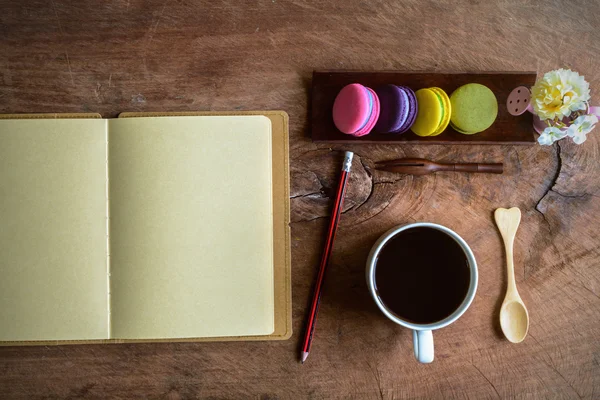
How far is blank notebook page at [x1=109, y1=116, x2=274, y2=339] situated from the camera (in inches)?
24.8

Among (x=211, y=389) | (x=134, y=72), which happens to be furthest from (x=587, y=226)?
(x=134, y=72)

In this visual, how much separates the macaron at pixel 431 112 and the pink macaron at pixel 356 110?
6 centimetres

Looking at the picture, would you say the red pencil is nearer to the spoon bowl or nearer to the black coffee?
the black coffee

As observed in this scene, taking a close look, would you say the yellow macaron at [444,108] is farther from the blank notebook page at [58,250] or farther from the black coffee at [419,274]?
the blank notebook page at [58,250]

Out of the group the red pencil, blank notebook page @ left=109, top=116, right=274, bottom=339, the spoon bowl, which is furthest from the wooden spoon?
blank notebook page @ left=109, top=116, right=274, bottom=339

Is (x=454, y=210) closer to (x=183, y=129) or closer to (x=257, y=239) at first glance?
(x=257, y=239)

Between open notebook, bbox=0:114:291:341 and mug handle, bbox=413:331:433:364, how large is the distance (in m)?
0.21

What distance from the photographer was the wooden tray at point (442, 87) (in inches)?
25.2

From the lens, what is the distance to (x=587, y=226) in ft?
2.19

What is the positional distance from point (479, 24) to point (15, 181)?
0.69 m

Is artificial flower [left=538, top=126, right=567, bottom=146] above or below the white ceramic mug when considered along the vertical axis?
above

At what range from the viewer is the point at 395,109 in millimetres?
601

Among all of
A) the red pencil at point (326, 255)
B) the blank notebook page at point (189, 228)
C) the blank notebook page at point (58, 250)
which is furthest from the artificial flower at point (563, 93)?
the blank notebook page at point (58, 250)

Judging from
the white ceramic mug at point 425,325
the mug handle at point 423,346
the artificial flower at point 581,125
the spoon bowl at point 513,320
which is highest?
the artificial flower at point 581,125
